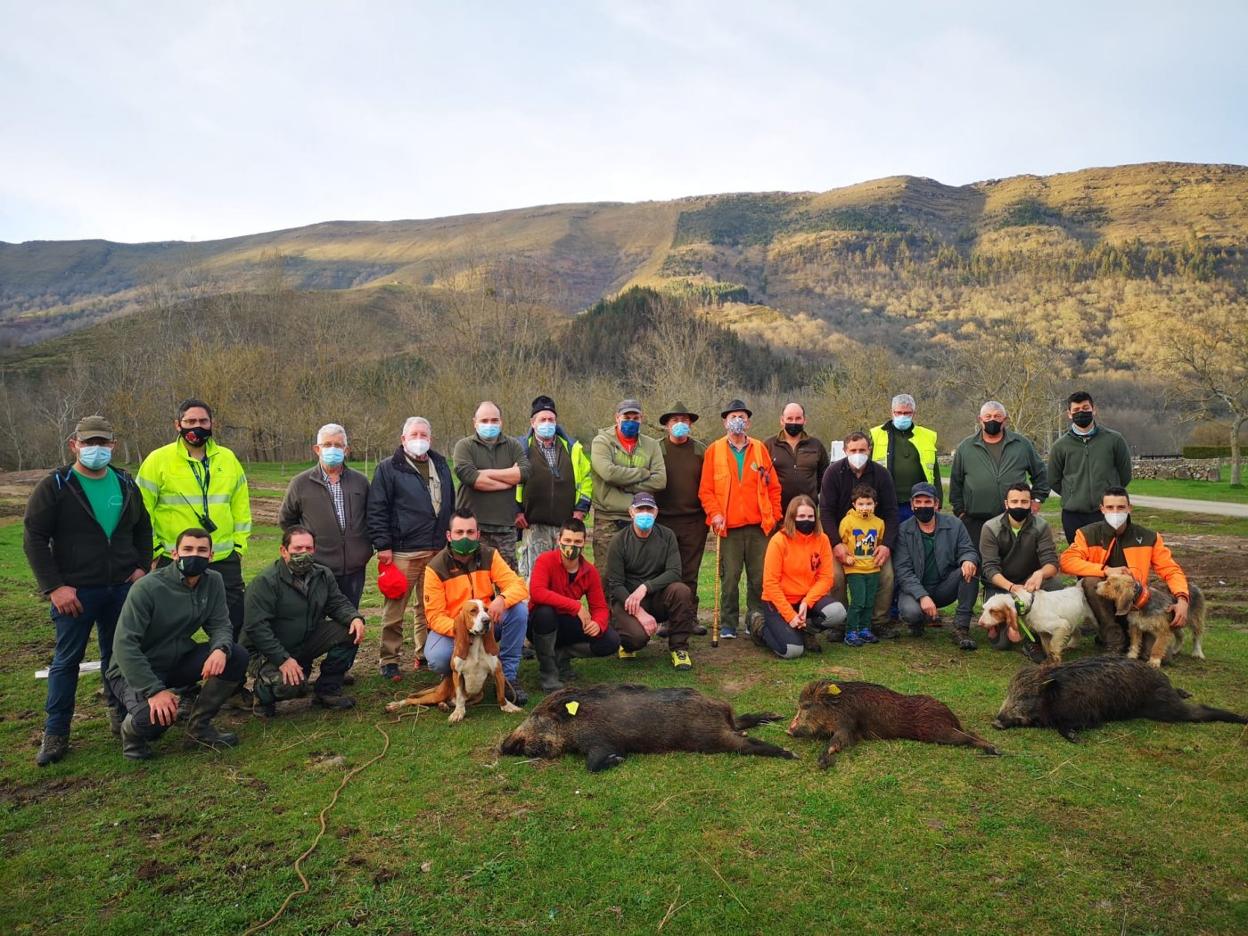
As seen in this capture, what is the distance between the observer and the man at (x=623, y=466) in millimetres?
8078

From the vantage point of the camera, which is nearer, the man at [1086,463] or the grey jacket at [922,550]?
the man at [1086,463]

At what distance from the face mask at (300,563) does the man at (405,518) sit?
2.96 ft

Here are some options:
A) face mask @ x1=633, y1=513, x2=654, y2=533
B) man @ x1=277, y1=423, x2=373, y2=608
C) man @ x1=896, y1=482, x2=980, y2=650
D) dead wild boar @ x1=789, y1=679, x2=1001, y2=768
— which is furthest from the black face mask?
man @ x1=277, y1=423, x2=373, y2=608

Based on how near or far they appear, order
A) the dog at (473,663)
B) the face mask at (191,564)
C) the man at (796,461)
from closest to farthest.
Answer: the face mask at (191,564)
the dog at (473,663)
the man at (796,461)

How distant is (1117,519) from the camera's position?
24.3 ft

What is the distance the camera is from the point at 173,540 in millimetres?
6234

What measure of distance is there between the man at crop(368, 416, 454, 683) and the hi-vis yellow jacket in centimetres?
127

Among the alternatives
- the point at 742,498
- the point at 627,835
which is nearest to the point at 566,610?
the point at 742,498

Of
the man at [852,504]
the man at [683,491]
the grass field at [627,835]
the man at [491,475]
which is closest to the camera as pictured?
the grass field at [627,835]

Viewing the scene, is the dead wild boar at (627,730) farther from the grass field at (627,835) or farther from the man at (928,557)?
the man at (928,557)

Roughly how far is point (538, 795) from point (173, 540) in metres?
3.85

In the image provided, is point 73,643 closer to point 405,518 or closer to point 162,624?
point 162,624

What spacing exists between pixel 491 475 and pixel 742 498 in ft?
9.28

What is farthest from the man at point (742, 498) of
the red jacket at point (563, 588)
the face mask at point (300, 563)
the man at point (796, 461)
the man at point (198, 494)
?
the man at point (198, 494)
